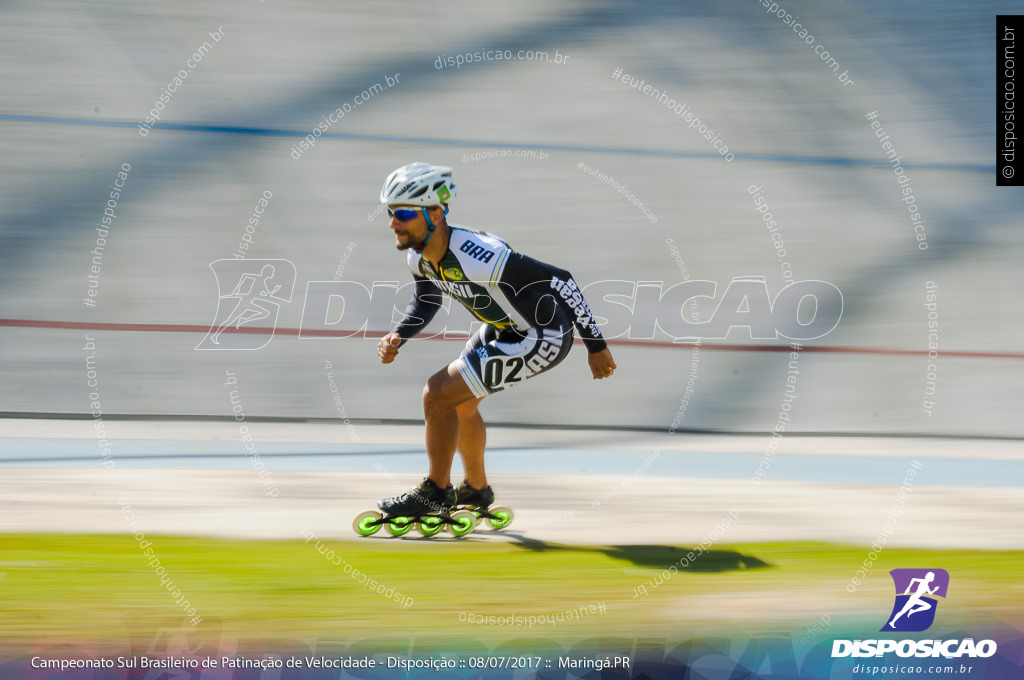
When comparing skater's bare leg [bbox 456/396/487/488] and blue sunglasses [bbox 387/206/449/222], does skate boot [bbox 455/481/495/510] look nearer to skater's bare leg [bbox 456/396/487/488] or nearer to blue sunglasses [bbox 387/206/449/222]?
skater's bare leg [bbox 456/396/487/488]

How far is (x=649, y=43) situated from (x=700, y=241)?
5.38 ft

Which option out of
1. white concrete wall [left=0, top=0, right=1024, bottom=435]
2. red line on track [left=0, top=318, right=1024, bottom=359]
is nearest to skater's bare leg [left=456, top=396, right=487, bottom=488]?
white concrete wall [left=0, top=0, right=1024, bottom=435]

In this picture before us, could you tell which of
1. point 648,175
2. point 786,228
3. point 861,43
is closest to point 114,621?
point 648,175

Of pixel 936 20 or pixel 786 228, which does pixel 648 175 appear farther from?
pixel 936 20

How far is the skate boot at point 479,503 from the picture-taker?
459 centimetres

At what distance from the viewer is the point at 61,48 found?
7.50 meters

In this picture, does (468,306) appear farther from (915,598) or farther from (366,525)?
(915,598)

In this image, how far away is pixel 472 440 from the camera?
454 cm

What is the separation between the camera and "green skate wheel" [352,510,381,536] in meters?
4.30

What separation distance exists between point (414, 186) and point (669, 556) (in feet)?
6.11

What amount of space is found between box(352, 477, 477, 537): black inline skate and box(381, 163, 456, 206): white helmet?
1.19 meters
